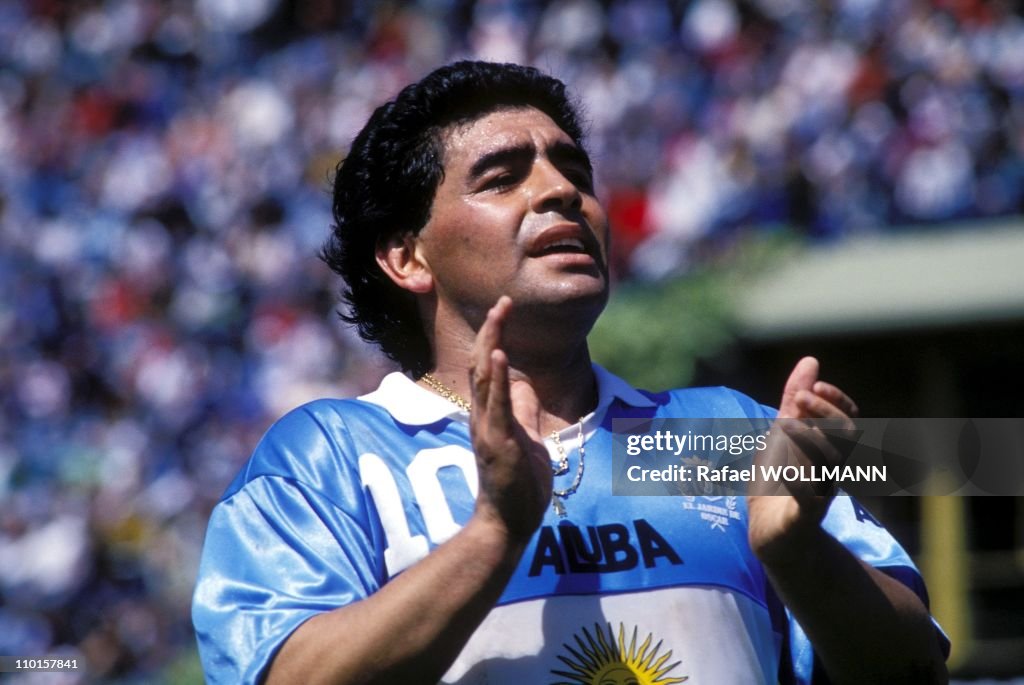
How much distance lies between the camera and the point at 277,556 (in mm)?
2314

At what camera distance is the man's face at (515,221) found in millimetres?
2615

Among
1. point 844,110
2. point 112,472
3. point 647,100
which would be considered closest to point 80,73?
point 112,472

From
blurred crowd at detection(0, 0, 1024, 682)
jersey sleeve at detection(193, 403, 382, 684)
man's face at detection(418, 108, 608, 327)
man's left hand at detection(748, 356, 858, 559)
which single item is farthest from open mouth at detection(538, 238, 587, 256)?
blurred crowd at detection(0, 0, 1024, 682)

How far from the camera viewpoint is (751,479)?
2.26 m

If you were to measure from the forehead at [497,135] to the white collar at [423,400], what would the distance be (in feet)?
1.46

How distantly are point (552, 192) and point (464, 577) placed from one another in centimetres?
89

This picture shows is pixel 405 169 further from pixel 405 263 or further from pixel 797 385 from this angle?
pixel 797 385

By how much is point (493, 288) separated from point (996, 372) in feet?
21.9

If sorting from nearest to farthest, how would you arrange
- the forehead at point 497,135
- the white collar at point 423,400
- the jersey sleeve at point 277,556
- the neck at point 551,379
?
the jersey sleeve at point 277,556, the white collar at point 423,400, the neck at point 551,379, the forehead at point 497,135

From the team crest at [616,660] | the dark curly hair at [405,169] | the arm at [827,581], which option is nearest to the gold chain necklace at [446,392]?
the dark curly hair at [405,169]

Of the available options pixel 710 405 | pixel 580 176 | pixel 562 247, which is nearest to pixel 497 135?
pixel 580 176

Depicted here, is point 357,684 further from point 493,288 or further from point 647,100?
point 647,100

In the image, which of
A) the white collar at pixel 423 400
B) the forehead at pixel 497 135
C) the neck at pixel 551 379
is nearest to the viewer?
the white collar at pixel 423 400

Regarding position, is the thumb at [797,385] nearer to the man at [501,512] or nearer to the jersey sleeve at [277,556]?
the man at [501,512]
